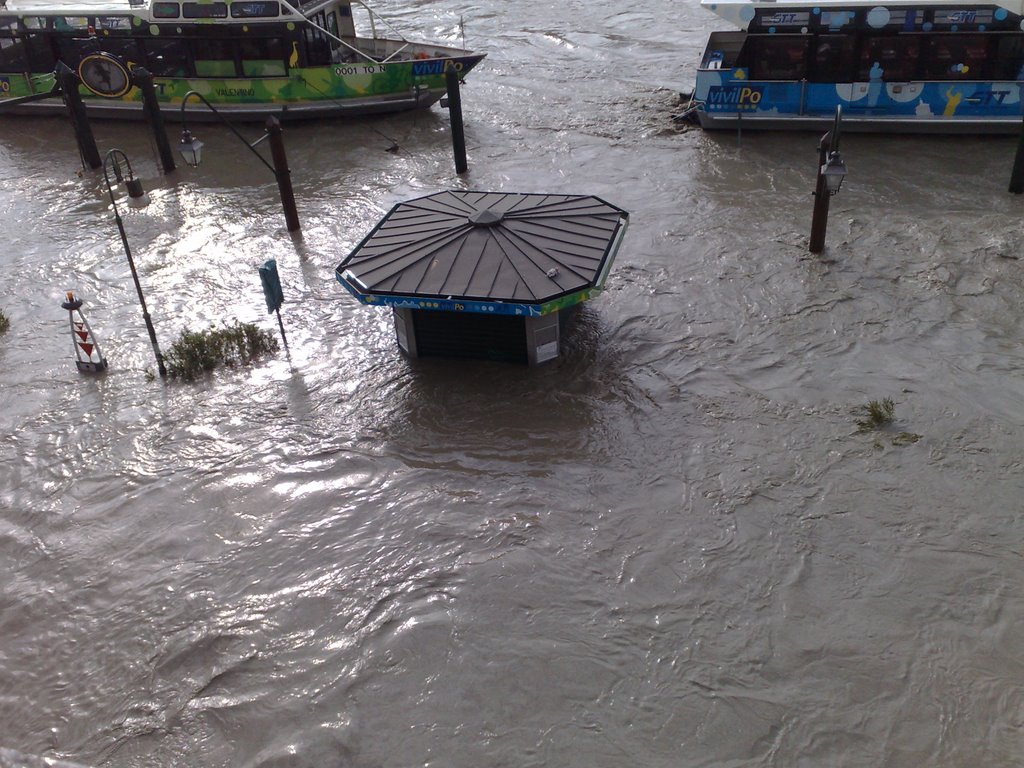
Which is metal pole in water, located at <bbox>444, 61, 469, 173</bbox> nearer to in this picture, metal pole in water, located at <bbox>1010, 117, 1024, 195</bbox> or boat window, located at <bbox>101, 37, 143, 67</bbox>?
boat window, located at <bbox>101, 37, 143, 67</bbox>

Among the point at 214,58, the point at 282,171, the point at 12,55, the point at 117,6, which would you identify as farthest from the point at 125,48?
the point at 282,171

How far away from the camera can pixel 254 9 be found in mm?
17719

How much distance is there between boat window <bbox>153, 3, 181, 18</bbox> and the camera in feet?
59.4

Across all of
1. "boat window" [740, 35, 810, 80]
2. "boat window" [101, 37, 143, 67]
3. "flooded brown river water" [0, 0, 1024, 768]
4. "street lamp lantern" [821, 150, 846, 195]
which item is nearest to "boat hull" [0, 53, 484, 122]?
"boat window" [101, 37, 143, 67]

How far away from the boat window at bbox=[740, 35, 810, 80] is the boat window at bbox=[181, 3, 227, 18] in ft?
33.2

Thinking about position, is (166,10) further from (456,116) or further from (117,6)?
(456,116)

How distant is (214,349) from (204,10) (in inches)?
398

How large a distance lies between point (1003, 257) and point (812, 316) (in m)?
3.48

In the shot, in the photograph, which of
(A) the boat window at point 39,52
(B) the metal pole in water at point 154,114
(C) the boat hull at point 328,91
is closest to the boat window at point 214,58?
Answer: (C) the boat hull at point 328,91

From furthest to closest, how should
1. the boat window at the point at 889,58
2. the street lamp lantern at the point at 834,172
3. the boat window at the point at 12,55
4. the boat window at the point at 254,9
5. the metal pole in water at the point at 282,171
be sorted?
the boat window at the point at 12,55 → the boat window at the point at 254,9 → the boat window at the point at 889,58 → the metal pole in water at the point at 282,171 → the street lamp lantern at the point at 834,172

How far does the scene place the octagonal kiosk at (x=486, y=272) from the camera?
9805 millimetres

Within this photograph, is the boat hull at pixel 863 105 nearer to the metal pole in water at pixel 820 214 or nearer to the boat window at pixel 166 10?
the metal pole in water at pixel 820 214

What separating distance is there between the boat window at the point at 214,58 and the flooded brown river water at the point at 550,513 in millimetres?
5323

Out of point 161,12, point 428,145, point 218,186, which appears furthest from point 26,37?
point 428,145
